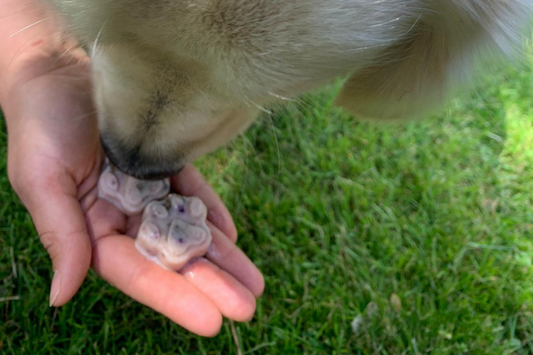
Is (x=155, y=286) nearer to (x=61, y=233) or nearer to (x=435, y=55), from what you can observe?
(x=61, y=233)

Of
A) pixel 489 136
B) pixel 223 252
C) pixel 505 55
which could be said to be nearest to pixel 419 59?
pixel 505 55

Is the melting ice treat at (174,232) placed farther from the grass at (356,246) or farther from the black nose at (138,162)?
A: the grass at (356,246)

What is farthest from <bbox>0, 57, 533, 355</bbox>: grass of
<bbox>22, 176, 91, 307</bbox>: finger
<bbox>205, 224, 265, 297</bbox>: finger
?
<bbox>22, 176, 91, 307</bbox>: finger

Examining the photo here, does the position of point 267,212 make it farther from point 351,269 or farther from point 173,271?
point 173,271

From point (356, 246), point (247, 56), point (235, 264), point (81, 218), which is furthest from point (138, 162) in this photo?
point (356, 246)

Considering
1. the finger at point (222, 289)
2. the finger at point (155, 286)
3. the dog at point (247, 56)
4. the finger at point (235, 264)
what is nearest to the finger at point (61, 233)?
the finger at point (155, 286)

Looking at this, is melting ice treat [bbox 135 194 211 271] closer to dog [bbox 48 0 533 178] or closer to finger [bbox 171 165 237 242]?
finger [bbox 171 165 237 242]
